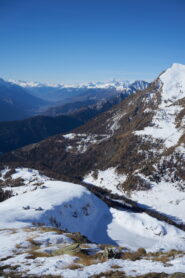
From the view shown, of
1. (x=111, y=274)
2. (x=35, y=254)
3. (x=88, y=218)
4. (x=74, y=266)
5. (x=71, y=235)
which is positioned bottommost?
(x=88, y=218)

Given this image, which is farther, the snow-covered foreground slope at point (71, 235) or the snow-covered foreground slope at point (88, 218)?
the snow-covered foreground slope at point (88, 218)

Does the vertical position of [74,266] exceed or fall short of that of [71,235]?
it exceeds it

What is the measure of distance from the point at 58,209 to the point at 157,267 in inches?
3322

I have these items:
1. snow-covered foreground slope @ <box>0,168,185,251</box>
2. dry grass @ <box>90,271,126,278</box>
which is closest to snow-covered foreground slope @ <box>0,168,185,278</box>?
snow-covered foreground slope @ <box>0,168,185,251</box>

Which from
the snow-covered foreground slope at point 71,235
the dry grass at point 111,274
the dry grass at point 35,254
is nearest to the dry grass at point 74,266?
the snow-covered foreground slope at point 71,235

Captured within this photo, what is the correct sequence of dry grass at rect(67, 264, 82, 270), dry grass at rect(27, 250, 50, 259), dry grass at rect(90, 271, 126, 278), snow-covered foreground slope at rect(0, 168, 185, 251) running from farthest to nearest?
snow-covered foreground slope at rect(0, 168, 185, 251)
dry grass at rect(27, 250, 50, 259)
dry grass at rect(67, 264, 82, 270)
dry grass at rect(90, 271, 126, 278)

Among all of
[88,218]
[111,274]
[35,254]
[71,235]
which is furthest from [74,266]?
[88,218]

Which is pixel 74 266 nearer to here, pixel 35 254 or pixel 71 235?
pixel 35 254

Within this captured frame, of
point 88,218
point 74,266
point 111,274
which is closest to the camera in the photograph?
point 111,274

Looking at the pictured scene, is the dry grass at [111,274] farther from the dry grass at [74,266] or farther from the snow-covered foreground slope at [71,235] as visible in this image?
the dry grass at [74,266]

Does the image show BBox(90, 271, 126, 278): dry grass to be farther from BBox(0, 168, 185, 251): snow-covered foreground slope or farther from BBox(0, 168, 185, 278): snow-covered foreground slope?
BBox(0, 168, 185, 251): snow-covered foreground slope

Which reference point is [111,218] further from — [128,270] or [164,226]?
[128,270]

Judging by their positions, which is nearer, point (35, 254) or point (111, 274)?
point (111, 274)

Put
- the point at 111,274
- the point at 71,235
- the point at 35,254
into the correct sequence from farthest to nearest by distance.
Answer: the point at 71,235 → the point at 35,254 → the point at 111,274
